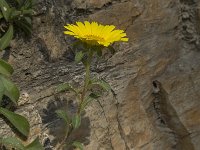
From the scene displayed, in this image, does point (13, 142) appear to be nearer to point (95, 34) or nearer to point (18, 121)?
point (18, 121)

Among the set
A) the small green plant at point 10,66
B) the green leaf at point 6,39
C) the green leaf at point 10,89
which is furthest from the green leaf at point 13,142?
the green leaf at point 6,39

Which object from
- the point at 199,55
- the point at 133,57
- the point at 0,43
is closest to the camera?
the point at 0,43

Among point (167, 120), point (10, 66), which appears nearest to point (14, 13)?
point (10, 66)

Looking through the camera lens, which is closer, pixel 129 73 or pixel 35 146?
pixel 35 146

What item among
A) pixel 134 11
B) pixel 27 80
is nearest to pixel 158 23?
pixel 134 11

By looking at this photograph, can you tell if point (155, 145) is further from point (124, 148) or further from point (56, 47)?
point (56, 47)

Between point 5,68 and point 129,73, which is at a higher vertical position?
point 129,73

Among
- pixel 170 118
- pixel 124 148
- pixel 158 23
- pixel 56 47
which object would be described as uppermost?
pixel 158 23
